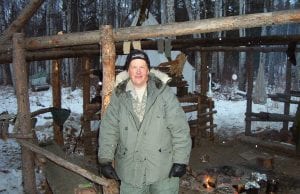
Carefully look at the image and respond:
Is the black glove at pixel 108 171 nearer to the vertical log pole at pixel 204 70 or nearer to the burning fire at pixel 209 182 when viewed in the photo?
the burning fire at pixel 209 182

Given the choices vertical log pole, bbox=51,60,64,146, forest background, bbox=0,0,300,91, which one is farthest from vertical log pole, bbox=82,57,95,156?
forest background, bbox=0,0,300,91

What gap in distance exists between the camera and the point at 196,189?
7.41 m

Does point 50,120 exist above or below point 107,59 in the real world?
below

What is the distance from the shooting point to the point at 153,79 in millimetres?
4051

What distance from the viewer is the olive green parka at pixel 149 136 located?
3869 mm

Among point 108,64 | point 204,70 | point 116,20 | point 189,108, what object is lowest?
point 189,108

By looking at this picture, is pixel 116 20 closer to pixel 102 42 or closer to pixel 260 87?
pixel 260 87

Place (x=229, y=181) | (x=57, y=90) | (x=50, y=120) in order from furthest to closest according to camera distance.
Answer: (x=50, y=120) → (x=57, y=90) → (x=229, y=181)

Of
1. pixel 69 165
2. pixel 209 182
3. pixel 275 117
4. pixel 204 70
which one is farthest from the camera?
pixel 204 70

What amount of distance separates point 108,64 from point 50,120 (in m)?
10.1

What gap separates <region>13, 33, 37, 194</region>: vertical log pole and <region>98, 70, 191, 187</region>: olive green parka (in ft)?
7.28


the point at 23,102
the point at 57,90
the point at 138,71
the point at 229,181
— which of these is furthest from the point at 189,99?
the point at 138,71

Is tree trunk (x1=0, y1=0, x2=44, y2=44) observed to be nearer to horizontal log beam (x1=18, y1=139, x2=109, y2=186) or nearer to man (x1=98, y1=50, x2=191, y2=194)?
horizontal log beam (x1=18, y1=139, x2=109, y2=186)

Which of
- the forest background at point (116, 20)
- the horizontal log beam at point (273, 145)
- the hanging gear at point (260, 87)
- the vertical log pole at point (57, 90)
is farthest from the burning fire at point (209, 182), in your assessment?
the forest background at point (116, 20)
